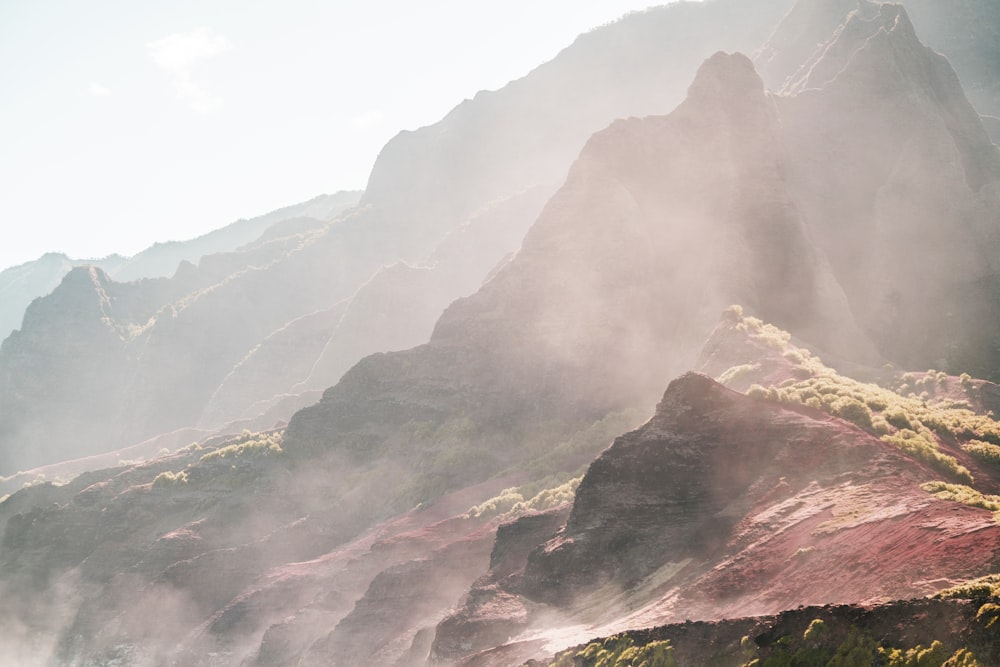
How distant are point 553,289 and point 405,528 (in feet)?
80.3

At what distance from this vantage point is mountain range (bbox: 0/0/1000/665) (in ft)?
67.4

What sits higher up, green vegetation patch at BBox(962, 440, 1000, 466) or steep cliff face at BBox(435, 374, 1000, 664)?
steep cliff face at BBox(435, 374, 1000, 664)

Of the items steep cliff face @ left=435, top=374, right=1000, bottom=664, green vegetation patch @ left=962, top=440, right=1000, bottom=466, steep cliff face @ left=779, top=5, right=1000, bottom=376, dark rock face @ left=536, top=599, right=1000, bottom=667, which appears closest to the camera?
dark rock face @ left=536, top=599, right=1000, bottom=667

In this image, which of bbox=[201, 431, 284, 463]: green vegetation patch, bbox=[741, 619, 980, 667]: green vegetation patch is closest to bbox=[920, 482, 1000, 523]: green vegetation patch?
bbox=[741, 619, 980, 667]: green vegetation patch

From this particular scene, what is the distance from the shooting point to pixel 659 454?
93.0ft

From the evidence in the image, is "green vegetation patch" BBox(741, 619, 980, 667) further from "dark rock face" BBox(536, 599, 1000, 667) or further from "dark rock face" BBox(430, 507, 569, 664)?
"dark rock face" BBox(430, 507, 569, 664)

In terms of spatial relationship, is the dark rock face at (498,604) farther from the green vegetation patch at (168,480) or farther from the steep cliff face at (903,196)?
the green vegetation patch at (168,480)

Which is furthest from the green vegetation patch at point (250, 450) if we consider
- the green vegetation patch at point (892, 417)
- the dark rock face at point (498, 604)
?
the green vegetation patch at point (892, 417)

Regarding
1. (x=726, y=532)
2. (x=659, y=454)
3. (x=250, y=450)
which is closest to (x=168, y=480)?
(x=250, y=450)

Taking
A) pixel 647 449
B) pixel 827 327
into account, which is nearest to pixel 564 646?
pixel 647 449

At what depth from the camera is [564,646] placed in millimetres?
23703

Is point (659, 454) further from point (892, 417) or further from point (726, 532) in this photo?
point (892, 417)

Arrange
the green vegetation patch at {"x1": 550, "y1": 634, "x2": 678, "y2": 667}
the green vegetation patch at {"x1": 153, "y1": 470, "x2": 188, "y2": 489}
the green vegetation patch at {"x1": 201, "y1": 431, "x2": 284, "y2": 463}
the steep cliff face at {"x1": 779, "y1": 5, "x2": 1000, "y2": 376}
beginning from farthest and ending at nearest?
1. the green vegetation patch at {"x1": 201, "y1": 431, "x2": 284, "y2": 463}
2. the green vegetation patch at {"x1": 153, "y1": 470, "x2": 188, "y2": 489}
3. the steep cliff face at {"x1": 779, "y1": 5, "x2": 1000, "y2": 376}
4. the green vegetation patch at {"x1": 550, "y1": 634, "x2": 678, "y2": 667}

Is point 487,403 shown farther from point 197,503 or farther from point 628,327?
point 197,503
